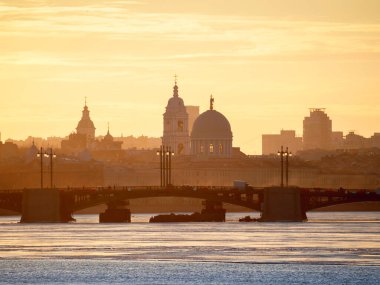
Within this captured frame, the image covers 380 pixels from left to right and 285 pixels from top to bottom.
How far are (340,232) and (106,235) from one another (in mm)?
21060

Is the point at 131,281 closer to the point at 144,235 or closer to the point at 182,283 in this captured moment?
the point at 182,283

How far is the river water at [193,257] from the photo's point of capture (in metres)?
142

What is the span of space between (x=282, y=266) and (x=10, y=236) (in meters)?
49.6

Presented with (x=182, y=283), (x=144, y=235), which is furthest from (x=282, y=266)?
(x=144, y=235)

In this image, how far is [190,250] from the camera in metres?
166

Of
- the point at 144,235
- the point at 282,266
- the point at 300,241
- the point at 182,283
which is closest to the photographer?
the point at 182,283

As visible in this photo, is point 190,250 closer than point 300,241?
Yes

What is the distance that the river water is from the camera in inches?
5571

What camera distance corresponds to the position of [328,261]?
154 m

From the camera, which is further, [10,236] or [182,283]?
[10,236]

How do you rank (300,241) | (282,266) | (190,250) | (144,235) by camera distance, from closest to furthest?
(282,266), (190,250), (300,241), (144,235)

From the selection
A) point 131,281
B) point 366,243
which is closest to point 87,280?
point 131,281

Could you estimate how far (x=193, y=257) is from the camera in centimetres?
15862

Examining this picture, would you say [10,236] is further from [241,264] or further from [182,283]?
[182,283]
